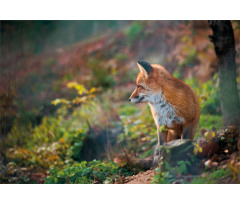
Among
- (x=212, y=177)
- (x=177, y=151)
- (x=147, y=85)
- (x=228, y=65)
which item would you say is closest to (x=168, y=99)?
(x=147, y=85)

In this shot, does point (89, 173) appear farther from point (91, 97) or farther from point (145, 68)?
point (91, 97)

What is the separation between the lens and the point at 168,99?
3480 mm

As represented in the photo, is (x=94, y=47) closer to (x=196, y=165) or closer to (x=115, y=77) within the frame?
(x=115, y=77)

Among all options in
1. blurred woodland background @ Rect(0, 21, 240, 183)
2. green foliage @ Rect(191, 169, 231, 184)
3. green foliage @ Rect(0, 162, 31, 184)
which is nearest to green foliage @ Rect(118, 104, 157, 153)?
blurred woodland background @ Rect(0, 21, 240, 183)

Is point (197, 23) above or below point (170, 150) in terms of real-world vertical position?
above

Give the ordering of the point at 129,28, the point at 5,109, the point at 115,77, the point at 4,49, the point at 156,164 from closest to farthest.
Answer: the point at 156,164 < the point at 4,49 < the point at 5,109 < the point at 129,28 < the point at 115,77

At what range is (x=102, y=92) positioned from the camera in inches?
313

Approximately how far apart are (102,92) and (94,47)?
2.15 m

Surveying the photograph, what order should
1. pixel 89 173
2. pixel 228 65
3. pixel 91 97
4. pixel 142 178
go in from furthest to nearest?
pixel 91 97, pixel 228 65, pixel 89 173, pixel 142 178

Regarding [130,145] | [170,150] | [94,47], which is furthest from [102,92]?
[170,150]

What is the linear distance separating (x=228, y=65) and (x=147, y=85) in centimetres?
156

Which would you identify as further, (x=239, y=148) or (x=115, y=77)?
(x=115, y=77)

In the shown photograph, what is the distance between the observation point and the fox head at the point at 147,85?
351cm

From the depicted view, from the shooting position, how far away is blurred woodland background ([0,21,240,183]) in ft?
13.1
